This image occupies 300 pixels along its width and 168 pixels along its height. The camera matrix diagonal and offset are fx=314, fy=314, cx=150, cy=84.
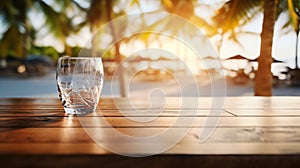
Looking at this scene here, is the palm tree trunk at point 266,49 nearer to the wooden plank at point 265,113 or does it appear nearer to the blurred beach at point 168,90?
the blurred beach at point 168,90

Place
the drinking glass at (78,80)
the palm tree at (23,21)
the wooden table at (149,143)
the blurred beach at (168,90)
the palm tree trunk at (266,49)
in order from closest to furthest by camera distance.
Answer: the wooden table at (149,143) < the drinking glass at (78,80) < the palm tree trunk at (266,49) < the palm tree at (23,21) < the blurred beach at (168,90)

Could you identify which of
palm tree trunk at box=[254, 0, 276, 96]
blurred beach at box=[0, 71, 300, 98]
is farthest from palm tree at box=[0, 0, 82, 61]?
palm tree trunk at box=[254, 0, 276, 96]

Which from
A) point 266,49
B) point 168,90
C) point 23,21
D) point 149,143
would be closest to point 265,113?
point 149,143

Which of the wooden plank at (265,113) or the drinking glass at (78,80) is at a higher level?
the drinking glass at (78,80)

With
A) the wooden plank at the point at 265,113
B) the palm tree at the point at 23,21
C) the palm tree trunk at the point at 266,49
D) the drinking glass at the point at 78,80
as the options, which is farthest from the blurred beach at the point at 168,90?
the drinking glass at the point at 78,80

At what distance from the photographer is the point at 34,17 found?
25.5 ft

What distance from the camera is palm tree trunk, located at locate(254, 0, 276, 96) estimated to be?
12.3 feet

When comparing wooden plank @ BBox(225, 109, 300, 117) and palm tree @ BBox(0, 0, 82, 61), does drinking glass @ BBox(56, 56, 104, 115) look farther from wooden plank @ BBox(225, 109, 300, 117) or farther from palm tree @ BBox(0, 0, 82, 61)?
palm tree @ BBox(0, 0, 82, 61)

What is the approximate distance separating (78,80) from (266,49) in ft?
11.0

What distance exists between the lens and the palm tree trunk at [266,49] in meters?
3.74

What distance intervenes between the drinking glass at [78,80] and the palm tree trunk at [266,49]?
10.8 feet

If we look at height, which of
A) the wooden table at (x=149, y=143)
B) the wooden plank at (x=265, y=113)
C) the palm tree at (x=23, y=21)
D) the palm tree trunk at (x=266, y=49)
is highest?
the palm tree at (x=23, y=21)

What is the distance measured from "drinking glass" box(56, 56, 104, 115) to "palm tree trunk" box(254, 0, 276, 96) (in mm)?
3283

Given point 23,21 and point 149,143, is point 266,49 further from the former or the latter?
point 23,21
